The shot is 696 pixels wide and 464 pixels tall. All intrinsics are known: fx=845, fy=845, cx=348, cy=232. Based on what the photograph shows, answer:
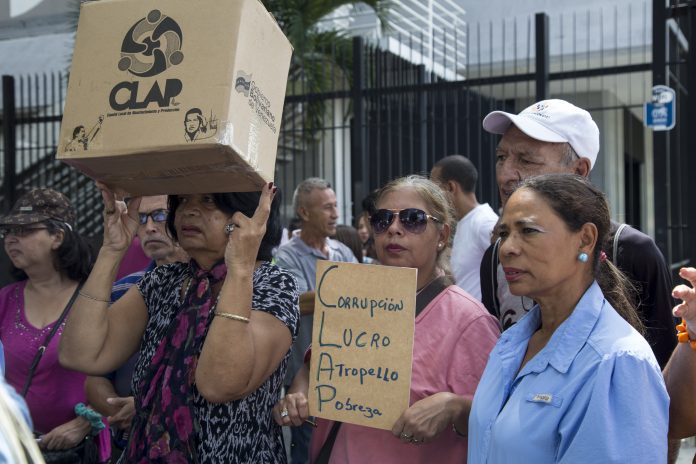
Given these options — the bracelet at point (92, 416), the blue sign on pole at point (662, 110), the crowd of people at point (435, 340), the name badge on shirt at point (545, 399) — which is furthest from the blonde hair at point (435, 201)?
the blue sign on pole at point (662, 110)

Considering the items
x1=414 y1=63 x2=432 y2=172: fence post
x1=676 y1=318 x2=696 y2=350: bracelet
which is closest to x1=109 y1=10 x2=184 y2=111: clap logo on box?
x1=676 y1=318 x2=696 y2=350: bracelet

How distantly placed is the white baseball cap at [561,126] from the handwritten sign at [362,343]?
2.25 ft

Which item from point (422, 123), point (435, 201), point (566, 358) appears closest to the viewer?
point (566, 358)

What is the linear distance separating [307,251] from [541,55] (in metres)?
3.33

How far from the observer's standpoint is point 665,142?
23.1 ft

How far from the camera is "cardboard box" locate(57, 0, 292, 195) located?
8.09 feet

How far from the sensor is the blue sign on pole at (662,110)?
22.4 ft

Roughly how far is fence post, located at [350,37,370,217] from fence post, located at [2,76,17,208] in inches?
187

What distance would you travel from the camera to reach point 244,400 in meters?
2.78

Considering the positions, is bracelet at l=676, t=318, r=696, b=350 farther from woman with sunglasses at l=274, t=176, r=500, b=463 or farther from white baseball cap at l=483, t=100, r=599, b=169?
white baseball cap at l=483, t=100, r=599, b=169

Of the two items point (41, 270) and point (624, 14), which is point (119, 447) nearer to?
point (41, 270)

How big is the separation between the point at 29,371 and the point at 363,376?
71.2 inches

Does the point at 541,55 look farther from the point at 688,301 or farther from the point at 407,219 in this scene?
the point at 688,301

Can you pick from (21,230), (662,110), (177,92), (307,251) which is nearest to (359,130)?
(307,251)
